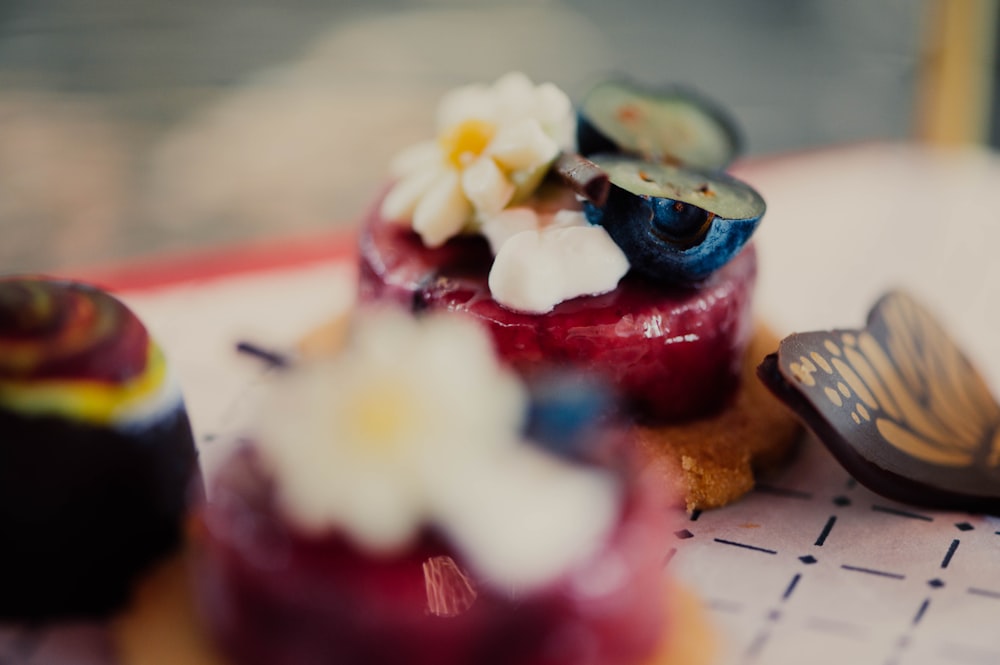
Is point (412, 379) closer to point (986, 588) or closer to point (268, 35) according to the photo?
point (986, 588)

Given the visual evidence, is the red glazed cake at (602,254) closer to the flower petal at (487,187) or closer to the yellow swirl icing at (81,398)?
the flower petal at (487,187)

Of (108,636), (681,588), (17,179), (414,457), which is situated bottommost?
(17,179)

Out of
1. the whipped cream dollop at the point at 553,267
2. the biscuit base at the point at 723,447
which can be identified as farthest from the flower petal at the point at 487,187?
the biscuit base at the point at 723,447

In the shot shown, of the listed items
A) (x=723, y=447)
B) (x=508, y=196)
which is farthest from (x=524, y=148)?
(x=723, y=447)

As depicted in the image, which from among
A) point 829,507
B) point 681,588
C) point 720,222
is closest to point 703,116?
point 720,222

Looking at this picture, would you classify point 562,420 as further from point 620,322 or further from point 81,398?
point 81,398
